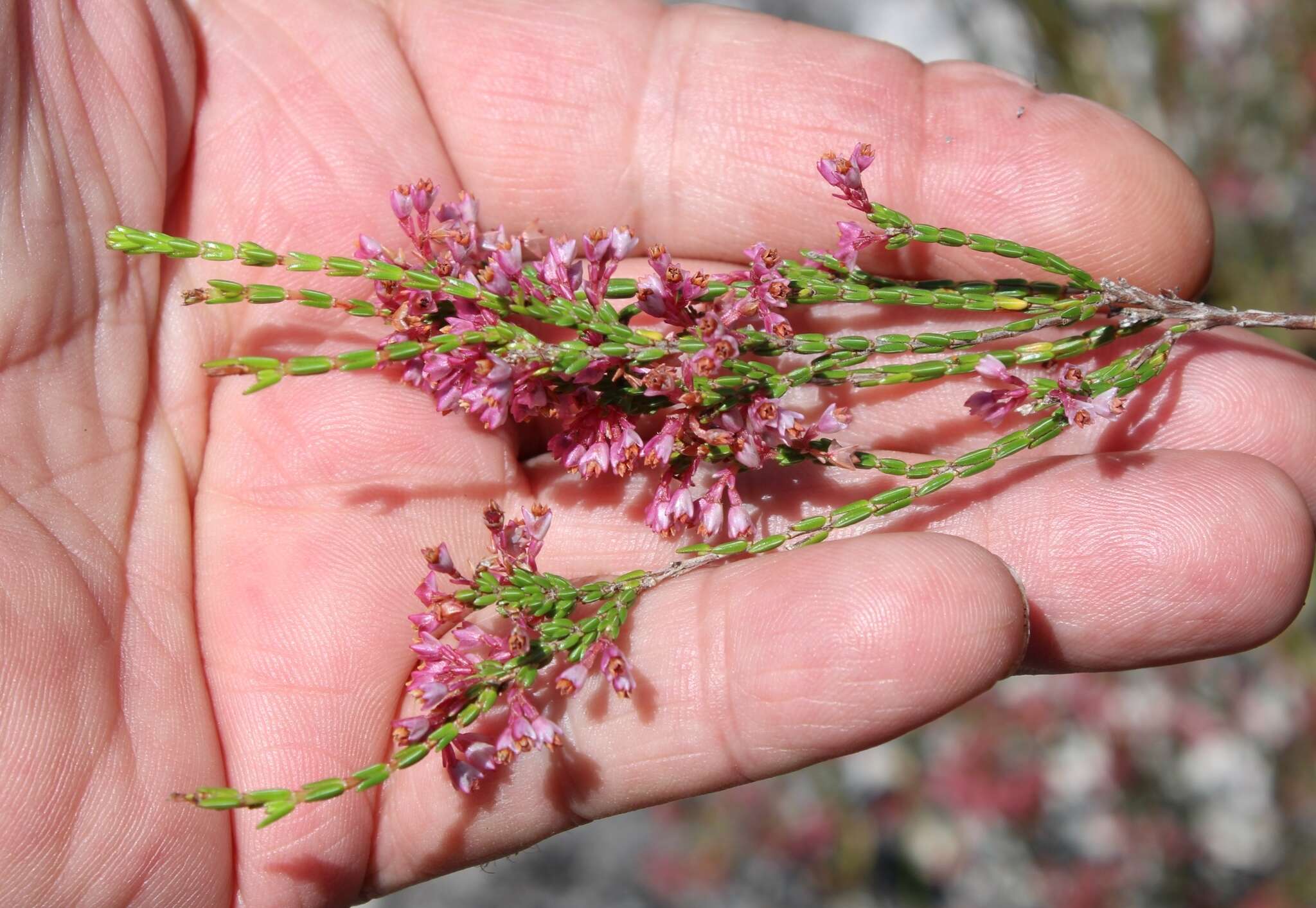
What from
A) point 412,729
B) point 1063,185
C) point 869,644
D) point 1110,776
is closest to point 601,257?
point 869,644

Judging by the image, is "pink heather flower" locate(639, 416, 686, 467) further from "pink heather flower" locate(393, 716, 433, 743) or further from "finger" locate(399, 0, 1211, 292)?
"finger" locate(399, 0, 1211, 292)

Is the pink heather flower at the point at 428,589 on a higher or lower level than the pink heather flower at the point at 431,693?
higher

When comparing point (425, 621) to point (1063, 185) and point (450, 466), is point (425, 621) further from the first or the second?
point (1063, 185)

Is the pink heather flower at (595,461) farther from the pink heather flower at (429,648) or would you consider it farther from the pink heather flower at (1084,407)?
the pink heather flower at (1084,407)

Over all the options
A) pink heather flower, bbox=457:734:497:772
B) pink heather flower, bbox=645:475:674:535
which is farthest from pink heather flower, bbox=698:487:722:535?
pink heather flower, bbox=457:734:497:772

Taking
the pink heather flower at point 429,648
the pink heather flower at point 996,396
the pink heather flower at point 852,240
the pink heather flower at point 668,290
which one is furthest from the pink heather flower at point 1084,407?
the pink heather flower at point 429,648

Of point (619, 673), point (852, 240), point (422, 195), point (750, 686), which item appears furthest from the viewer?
point (852, 240)
